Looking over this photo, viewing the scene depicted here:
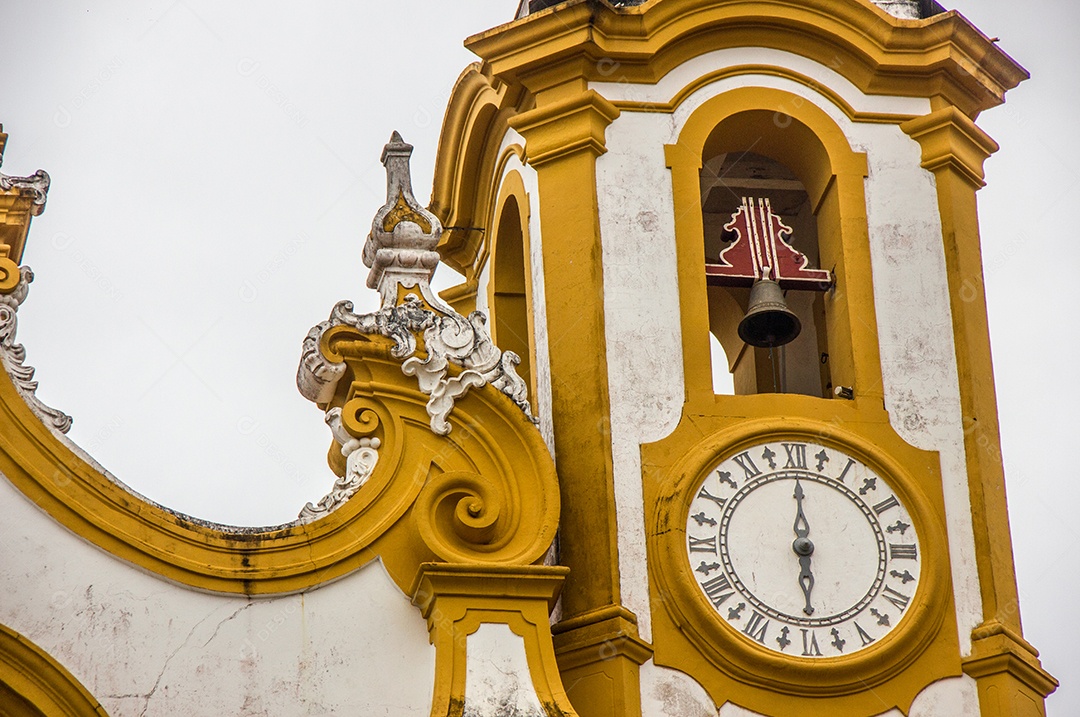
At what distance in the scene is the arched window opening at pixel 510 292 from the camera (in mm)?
16031

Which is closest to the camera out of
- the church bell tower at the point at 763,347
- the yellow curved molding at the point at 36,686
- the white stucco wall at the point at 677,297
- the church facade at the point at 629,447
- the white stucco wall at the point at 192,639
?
the yellow curved molding at the point at 36,686

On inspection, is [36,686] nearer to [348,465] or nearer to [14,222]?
[348,465]

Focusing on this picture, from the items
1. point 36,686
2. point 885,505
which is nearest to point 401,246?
point 885,505

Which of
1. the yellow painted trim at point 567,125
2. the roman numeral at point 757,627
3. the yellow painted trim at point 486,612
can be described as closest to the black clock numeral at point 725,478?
the roman numeral at point 757,627

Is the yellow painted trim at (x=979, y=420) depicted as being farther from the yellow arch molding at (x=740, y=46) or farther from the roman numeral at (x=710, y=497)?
the roman numeral at (x=710, y=497)

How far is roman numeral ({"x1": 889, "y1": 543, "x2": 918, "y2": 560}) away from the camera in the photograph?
13.8m

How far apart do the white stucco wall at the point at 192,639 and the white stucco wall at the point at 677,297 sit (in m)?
1.53

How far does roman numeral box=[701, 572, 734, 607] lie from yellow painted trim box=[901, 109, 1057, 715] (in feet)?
4.57

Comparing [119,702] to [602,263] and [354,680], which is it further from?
[602,263]

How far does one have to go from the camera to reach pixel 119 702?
485 inches

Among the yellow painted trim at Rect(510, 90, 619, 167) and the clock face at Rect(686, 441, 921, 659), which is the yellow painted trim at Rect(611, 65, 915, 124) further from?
the clock face at Rect(686, 441, 921, 659)

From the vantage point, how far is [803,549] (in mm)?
13641

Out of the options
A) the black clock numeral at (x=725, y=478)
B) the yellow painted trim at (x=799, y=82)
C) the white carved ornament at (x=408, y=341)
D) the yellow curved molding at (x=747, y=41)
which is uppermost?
the yellow curved molding at (x=747, y=41)

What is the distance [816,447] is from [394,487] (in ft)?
8.21
